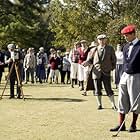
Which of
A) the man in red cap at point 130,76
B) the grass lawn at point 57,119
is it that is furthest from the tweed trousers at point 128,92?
the grass lawn at point 57,119

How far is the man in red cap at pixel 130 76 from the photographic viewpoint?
10.5m

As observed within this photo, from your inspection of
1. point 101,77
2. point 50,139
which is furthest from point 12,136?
point 101,77

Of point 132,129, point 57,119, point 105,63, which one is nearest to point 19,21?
point 105,63

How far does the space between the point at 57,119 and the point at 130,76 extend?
9.64 feet

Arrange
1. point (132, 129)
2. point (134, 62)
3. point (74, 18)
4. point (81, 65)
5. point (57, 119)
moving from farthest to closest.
Answer: point (74, 18) → point (81, 65) → point (57, 119) → point (132, 129) → point (134, 62)

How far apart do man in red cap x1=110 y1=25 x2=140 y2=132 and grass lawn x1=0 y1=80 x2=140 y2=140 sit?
59 centimetres

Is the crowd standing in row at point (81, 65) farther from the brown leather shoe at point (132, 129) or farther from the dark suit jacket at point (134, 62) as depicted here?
the brown leather shoe at point (132, 129)

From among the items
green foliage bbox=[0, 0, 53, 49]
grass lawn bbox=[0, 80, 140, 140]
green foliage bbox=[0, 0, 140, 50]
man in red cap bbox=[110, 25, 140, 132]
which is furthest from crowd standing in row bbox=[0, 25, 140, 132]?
green foliage bbox=[0, 0, 53, 49]

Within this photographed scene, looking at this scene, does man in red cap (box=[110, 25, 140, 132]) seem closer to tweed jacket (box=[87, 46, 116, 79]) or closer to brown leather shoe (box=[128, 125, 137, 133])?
brown leather shoe (box=[128, 125, 137, 133])

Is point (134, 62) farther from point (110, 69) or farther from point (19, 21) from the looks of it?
point (19, 21)

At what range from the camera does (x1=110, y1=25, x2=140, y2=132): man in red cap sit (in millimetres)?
10523

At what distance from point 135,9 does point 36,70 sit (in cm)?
1446

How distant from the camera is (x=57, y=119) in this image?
42.1 feet

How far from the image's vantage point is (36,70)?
91.4ft
